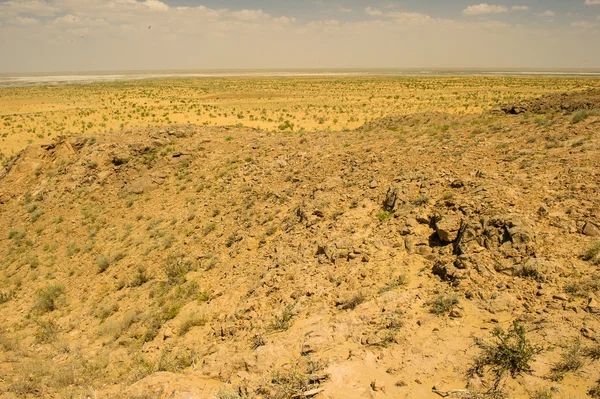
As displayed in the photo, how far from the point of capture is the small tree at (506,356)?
429cm

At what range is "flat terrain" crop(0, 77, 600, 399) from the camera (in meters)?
4.91

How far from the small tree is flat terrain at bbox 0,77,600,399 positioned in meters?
0.06

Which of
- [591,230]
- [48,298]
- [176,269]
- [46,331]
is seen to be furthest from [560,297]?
[48,298]

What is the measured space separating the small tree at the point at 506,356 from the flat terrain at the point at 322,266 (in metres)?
0.06

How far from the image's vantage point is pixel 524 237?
610 cm

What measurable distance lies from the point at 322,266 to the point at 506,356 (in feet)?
12.3

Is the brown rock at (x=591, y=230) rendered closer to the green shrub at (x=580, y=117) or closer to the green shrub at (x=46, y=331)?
the green shrub at (x=580, y=117)

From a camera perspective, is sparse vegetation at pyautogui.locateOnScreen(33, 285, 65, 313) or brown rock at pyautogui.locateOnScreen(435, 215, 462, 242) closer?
brown rock at pyautogui.locateOnScreen(435, 215, 462, 242)

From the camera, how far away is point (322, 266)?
7.52 meters

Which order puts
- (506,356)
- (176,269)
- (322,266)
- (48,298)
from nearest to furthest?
(506,356), (322,266), (176,269), (48,298)

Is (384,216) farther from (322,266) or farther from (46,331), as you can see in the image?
(46,331)

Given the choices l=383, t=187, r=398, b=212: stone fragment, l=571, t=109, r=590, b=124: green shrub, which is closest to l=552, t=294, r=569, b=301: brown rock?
l=383, t=187, r=398, b=212: stone fragment

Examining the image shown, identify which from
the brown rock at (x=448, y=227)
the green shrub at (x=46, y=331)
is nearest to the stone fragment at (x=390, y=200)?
the brown rock at (x=448, y=227)

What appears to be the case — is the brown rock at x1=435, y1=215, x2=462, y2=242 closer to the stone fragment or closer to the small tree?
the stone fragment
